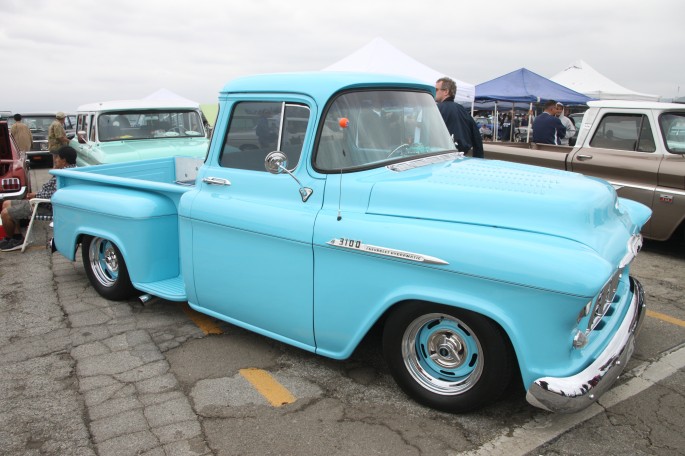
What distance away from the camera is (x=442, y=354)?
3045 millimetres

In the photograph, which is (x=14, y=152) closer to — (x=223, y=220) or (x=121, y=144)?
(x=121, y=144)

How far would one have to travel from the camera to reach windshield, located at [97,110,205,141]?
28.7ft

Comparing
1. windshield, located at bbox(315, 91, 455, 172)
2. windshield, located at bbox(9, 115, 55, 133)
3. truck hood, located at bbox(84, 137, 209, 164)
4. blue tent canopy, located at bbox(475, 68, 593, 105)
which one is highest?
blue tent canopy, located at bbox(475, 68, 593, 105)

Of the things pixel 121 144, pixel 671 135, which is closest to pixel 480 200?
pixel 671 135

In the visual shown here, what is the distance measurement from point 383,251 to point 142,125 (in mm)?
7101

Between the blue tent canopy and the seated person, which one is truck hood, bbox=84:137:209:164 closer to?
the seated person

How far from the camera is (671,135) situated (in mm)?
6305

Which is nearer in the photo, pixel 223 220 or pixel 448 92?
pixel 223 220

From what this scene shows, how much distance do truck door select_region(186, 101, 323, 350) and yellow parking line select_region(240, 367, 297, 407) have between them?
27 centimetres

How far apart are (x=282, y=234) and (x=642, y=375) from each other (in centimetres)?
253

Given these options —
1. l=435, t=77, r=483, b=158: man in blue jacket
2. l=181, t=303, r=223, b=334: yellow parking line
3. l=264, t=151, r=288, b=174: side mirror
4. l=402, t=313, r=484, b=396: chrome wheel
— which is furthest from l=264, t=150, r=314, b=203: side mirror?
l=435, t=77, r=483, b=158: man in blue jacket

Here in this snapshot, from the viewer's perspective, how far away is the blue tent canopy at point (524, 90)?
1509 cm

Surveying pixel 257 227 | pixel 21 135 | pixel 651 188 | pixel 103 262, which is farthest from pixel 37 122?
pixel 651 188

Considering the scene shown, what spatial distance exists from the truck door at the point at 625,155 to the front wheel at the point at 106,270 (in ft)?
18.1
